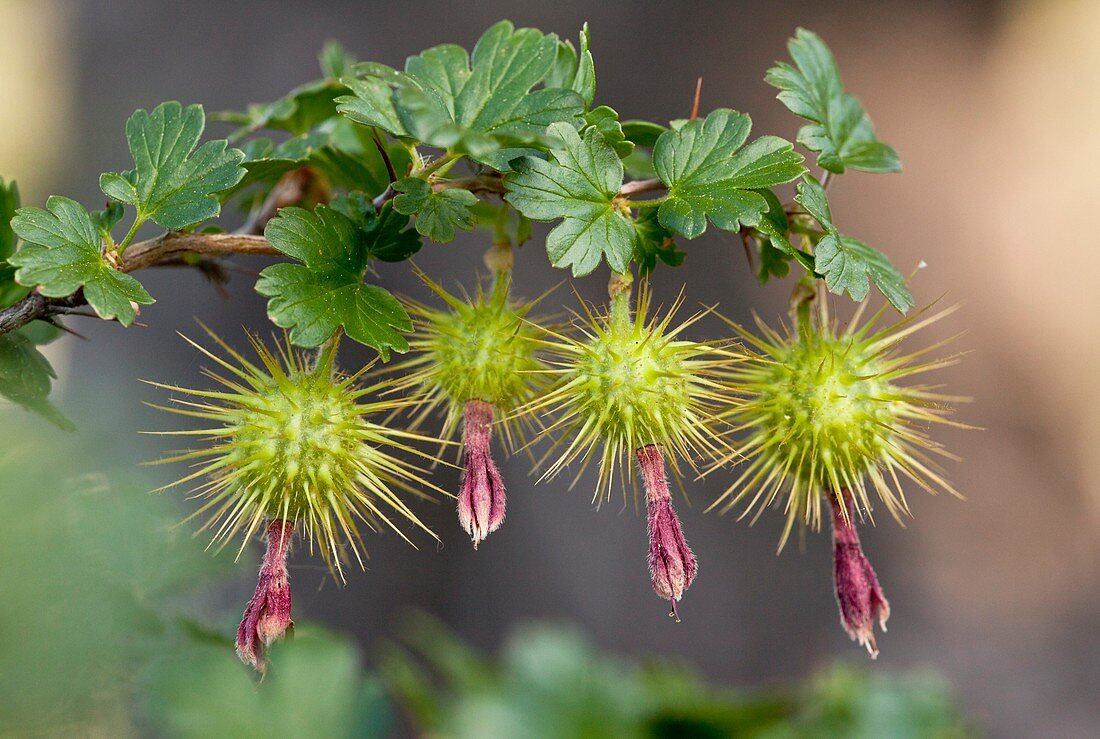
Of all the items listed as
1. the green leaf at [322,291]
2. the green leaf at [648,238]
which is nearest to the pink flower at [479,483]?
the green leaf at [322,291]

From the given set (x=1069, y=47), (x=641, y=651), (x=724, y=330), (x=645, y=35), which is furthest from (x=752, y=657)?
(x=1069, y=47)

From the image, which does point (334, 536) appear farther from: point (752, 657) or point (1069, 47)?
point (1069, 47)

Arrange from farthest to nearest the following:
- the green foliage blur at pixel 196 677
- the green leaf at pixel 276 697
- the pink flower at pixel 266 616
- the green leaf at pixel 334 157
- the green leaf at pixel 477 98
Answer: the green leaf at pixel 334 157
the pink flower at pixel 266 616
the green leaf at pixel 477 98
the green leaf at pixel 276 697
the green foliage blur at pixel 196 677

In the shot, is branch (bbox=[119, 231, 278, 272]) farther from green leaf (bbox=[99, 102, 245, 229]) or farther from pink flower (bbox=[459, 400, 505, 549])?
pink flower (bbox=[459, 400, 505, 549])

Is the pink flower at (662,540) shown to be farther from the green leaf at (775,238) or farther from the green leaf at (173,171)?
the green leaf at (173,171)

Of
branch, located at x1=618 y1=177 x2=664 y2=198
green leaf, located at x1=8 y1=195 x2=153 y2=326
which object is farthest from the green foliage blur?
branch, located at x1=618 y1=177 x2=664 y2=198

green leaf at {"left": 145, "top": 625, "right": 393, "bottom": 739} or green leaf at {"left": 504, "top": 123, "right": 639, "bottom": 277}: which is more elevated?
green leaf at {"left": 504, "top": 123, "right": 639, "bottom": 277}
